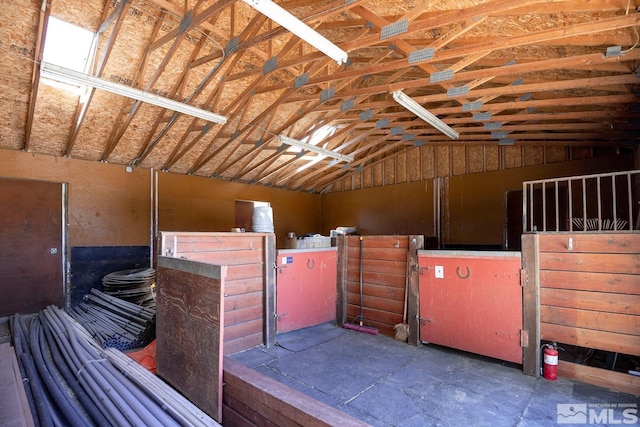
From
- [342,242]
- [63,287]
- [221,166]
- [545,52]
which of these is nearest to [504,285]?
[342,242]

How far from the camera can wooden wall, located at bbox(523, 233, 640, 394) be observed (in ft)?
10.5

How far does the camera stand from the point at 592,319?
3365 millimetres

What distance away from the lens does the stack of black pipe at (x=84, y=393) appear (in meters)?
2.07

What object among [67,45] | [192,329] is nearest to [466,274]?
[192,329]

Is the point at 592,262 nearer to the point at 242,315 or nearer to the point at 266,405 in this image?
the point at 266,405

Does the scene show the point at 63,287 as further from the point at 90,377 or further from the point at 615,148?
the point at 615,148

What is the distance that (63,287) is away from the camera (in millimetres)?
6441

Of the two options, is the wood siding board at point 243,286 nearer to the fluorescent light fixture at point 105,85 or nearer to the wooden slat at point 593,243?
the fluorescent light fixture at point 105,85

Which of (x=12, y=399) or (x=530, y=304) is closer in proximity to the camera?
(x=12, y=399)

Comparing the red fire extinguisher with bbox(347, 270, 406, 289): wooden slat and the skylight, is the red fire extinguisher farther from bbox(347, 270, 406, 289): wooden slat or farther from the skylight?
the skylight

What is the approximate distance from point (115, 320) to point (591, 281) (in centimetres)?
671

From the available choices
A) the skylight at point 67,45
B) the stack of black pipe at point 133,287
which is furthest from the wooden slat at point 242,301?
the skylight at point 67,45

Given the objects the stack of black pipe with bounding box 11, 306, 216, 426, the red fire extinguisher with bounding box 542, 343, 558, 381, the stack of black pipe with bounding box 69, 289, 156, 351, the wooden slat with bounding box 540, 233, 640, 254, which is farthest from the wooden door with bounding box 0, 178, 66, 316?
the wooden slat with bounding box 540, 233, 640, 254

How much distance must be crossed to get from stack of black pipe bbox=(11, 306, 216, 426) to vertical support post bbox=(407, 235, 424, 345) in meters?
3.05
